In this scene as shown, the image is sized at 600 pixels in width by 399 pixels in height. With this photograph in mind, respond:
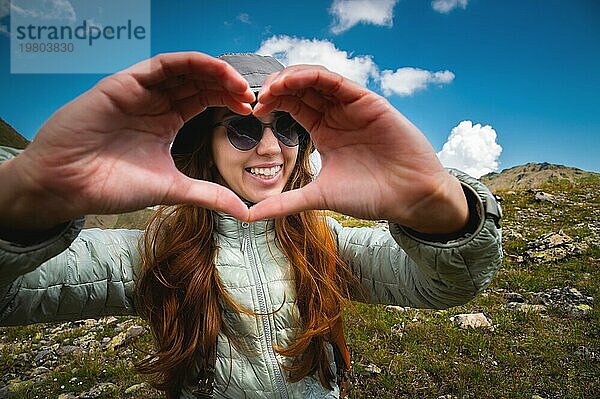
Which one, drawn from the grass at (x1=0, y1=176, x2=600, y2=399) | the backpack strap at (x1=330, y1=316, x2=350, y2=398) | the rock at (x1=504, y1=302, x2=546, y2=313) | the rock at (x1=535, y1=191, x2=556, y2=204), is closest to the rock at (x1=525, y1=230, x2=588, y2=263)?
the grass at (x1=0, y1=176, x2=600, y2=399)

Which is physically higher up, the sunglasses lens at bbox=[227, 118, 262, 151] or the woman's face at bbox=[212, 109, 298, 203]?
the sunglasses lens at bbox=[227, 118, 262, 151]

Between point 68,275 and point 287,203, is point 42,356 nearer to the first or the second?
point 68,275

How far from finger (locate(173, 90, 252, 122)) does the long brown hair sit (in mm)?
1607

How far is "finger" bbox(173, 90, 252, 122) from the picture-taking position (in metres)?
2.32

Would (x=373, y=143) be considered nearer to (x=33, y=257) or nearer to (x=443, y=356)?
(x=33, y=257)

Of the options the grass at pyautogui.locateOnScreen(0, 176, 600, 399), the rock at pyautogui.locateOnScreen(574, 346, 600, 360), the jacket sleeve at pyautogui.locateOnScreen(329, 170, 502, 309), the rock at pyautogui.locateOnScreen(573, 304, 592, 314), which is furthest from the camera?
the rock at pyautogui.locateOnScreen(573, 304, 592, 314)

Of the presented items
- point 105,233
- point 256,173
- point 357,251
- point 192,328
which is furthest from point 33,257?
point 357,251

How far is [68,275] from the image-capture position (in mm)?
3039

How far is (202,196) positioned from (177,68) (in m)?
0.64

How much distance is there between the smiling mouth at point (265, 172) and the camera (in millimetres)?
3812

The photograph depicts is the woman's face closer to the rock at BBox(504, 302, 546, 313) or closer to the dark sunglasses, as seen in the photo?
the dark sunglasses

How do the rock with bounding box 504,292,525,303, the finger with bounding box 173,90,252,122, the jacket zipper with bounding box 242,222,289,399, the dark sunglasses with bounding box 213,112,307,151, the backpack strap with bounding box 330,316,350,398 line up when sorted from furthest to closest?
the rock with bounding box 504,292,525,303 < the backpack strap with bounding box 330,316,350,398 < the dark sunglasses with bounding box 213,112,307,151 < the jacket zipper with bounding box 242,222,289,399 < the finger with bounding box 173,90,252,122

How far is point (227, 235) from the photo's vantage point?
3.83 m

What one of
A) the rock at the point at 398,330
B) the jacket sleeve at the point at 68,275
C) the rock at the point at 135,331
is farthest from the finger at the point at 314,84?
the rock at the point at 135,331
